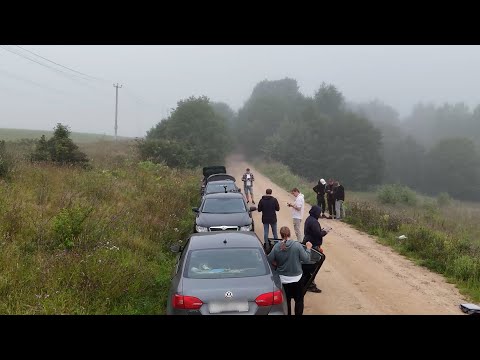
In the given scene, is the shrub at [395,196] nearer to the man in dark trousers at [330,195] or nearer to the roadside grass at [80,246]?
the man in dark trousers at [330,195]

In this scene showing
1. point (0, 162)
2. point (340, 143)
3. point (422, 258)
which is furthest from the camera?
point (340, 143)

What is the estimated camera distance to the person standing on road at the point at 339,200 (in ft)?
53.7

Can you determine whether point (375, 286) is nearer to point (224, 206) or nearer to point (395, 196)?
point (224, 206)

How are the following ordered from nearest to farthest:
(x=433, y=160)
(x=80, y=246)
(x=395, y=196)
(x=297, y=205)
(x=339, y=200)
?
1. (x=80, y=246)
2. (x=297, y=205)
3. (x=339, y=200)
4. (x=395, y=196)
5. (x=433, y=160)

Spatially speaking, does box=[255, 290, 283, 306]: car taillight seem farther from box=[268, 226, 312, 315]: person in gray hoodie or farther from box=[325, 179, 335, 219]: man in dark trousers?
box=[325, 179, 335, 219]: man in dark trousers

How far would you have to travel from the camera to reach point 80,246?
8570 mm

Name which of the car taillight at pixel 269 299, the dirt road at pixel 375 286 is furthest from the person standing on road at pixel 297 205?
the car taillight at pixel 269 299

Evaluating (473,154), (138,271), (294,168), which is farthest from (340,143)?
(138,271)

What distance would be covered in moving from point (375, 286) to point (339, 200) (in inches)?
318

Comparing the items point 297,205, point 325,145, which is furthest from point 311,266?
point 325,145

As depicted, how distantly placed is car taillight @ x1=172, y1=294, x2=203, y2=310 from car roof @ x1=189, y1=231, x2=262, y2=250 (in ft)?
3.83

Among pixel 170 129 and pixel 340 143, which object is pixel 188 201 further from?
pixel 340 143

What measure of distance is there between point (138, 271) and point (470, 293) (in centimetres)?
690

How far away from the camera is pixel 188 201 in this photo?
1811 centimetres
